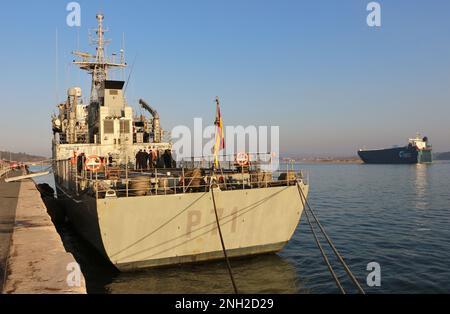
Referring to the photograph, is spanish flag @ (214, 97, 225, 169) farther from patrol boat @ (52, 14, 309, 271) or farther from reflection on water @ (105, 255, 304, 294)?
reflection on water @ (105, 255, 304, 294)

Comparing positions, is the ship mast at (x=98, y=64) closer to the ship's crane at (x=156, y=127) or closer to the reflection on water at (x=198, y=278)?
the ship's crane at (x=156, y=127)

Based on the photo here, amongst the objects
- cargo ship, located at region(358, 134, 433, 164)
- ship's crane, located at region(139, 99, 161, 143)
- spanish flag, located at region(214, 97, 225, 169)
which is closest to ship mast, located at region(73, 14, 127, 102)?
ship's crane, located at region(139, 99, 161, 143)

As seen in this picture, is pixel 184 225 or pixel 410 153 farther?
pixel 410 153

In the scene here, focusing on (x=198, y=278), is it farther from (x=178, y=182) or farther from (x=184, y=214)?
(x=178, y=182)

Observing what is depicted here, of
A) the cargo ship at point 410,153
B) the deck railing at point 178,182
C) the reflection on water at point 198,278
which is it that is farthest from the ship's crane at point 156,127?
the cargo ship at point 410,153

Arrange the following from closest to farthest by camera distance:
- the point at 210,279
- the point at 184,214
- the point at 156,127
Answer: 1. the point at 210,279
2. the point at 184,214
3. the point at 156,127

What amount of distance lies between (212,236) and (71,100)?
21408 mm

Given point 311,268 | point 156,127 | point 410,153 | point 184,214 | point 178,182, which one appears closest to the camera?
point 184,214

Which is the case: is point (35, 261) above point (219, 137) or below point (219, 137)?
below

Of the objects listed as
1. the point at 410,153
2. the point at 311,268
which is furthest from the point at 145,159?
the point at 410,153

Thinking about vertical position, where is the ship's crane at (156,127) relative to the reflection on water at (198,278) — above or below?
above


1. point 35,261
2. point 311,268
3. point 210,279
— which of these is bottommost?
point 311,268
